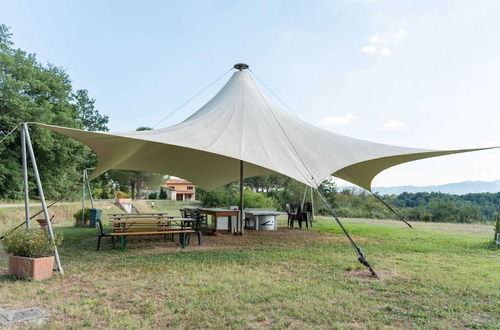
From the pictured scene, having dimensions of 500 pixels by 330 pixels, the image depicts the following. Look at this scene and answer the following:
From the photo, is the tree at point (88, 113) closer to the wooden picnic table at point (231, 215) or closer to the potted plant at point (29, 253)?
the wooden picnic table at point (231, 215)

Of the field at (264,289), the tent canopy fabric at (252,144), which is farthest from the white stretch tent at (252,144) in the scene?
the field at (264,289)

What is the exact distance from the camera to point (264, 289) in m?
3.48

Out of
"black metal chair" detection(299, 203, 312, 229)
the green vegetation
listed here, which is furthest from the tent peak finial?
the green vegetation

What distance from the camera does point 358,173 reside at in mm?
8773

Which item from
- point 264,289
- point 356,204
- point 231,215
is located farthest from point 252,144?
point 356,204

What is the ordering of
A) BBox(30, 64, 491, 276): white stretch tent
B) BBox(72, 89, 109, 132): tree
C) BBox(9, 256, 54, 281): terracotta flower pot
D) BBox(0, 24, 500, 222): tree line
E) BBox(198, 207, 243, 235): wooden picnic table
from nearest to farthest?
BBox(9, 256, 54, 281): terracotta flower pot → BBox(30, 64, 491, 276): white stretch tent → BBox(198, 207, 243, 235): wooden picnic table → BBox(0, 24, 500, 222): tree line → BBox(72, 89, 109, 132): tree

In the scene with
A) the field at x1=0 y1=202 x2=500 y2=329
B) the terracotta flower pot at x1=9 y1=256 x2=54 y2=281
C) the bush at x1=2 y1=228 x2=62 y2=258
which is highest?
the bush at x1=2 y1=228 x2=62 y2=258

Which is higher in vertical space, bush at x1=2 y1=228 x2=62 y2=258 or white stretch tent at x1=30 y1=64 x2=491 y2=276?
white stretch tent at x1=30 y1=64 x2=491 y2=276

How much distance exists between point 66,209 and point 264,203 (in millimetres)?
8046

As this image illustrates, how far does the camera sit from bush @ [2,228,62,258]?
3.72 meters

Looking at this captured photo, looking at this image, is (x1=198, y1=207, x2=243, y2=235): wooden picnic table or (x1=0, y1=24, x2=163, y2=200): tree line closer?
(x1=198, y1=207, x2=243, y2=235): wooden picnic table

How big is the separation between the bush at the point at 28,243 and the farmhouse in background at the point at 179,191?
37231 mm

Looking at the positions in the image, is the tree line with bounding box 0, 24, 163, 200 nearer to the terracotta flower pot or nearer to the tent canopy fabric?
the tent canopy fabric

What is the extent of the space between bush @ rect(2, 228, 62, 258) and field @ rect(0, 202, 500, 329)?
31 centimetres
